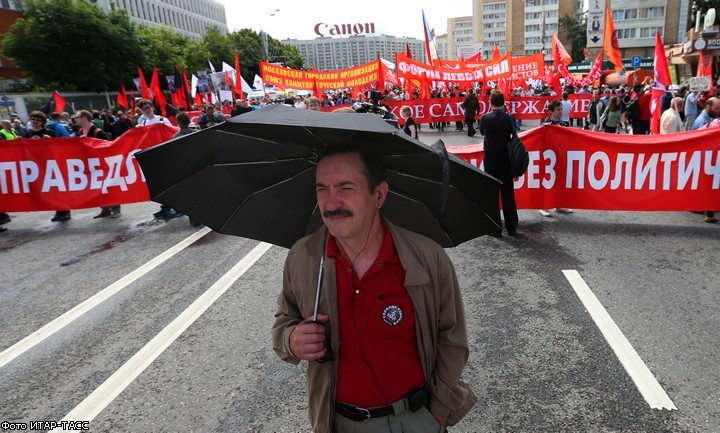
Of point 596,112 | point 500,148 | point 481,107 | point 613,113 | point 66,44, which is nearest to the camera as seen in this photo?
point 500,148

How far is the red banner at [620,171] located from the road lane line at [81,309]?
16.8ft

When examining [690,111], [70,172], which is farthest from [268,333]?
[690,111]

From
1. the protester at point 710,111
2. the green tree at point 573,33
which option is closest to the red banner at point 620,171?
the protester at point 710,111

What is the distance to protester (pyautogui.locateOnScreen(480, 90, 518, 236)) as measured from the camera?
6473 mm

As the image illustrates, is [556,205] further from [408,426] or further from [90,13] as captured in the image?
[90,13]

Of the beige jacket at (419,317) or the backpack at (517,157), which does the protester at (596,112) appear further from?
the beige jacket at (419,317)

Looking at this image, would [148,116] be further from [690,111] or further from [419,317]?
[690,111]

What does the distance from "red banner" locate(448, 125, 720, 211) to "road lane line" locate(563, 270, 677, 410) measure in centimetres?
266

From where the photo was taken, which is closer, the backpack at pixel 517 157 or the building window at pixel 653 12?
the backpack at pixel 517 157

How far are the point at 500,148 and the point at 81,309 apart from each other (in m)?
5.58

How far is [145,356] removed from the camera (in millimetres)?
3924

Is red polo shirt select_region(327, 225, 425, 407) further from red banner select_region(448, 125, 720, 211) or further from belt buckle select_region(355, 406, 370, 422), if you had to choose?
red banner select_region(448, 125, 720, 211)

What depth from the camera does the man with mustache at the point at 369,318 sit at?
63.9 inches

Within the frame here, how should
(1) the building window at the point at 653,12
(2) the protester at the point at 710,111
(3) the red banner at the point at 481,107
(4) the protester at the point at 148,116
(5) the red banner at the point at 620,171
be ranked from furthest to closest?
(1) the building window at the point at 653,12
(3) the red banner at the point at 481,107
(4) the protester at the point at 148,116
(2) the protester at the point at 710,111
(5) the red banner at the point at 620,171
